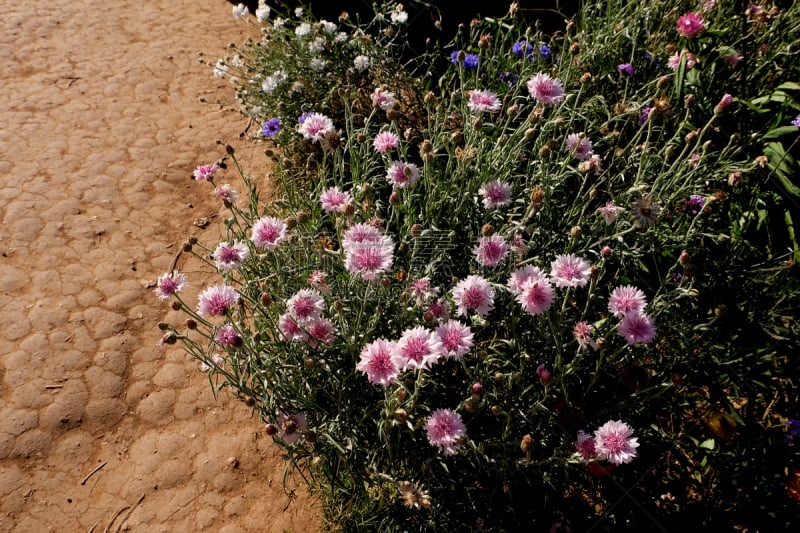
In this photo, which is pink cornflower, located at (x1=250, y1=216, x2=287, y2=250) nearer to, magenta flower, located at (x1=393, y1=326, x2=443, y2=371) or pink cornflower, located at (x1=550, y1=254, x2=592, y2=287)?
magenta flower, located at (x1=393, y1=326, x2=443, y2=371)

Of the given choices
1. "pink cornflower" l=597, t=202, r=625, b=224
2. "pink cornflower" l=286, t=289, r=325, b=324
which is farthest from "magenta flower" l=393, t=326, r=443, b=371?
"pink cornflower" l=597, t=202, r=625, b=224

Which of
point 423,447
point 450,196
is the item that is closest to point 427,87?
point 450,196

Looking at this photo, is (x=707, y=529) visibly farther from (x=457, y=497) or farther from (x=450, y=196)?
(x=450, y=196)

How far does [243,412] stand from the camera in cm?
255

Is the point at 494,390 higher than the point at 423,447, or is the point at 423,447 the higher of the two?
the point at 494,390

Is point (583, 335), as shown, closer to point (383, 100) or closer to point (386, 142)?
point (386, 142)

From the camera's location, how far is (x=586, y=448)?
1.75 m

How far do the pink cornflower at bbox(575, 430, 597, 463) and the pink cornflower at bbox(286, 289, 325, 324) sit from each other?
905 mm

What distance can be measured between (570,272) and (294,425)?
97 cm

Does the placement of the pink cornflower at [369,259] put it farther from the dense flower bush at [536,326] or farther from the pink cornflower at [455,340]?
the pink cornflower at [455,340]

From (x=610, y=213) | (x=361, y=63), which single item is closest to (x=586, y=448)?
(x=610, y=213)

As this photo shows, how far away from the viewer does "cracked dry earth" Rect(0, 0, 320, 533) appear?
228cm

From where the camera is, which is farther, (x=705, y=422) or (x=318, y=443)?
(x=705, y=422)

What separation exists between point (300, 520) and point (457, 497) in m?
0.65
